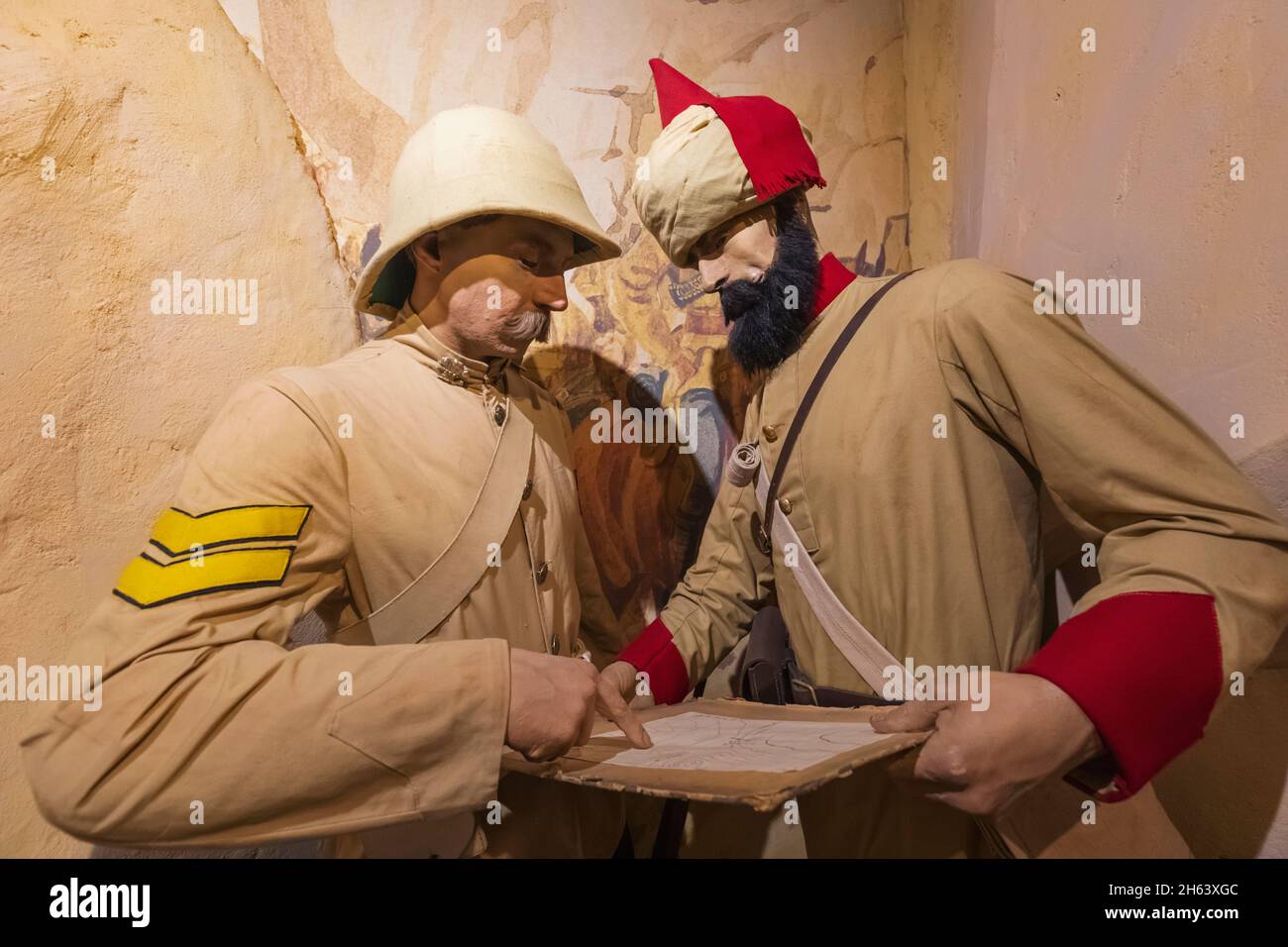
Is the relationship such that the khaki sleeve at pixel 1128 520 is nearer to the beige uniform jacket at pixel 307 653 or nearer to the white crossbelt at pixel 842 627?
the white crossbelt at pixel 842 627

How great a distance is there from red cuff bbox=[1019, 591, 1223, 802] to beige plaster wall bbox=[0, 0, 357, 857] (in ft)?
5.66

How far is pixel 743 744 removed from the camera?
52.1 inches

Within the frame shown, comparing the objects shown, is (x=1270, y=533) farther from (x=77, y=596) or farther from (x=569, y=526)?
(x=77, y=596)

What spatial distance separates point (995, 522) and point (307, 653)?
3.74 ft

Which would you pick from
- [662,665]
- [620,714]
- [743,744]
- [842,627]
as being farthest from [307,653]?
[842,627]

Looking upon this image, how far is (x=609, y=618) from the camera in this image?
6.91ft

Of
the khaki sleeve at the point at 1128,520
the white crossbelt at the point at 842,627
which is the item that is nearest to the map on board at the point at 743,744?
the white crossbelt at the point at 842,627

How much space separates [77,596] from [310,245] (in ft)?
3.07

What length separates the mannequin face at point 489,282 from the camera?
5.35 ft

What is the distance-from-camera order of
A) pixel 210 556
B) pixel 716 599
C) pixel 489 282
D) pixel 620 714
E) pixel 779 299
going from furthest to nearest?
pixel 716 599 < pixel 779 299 < pixel 489 282 < pixel 620 714 < pixel 210 556

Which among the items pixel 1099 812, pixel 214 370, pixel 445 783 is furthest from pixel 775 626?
pixel 214 370

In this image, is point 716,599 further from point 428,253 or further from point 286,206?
point 286,206

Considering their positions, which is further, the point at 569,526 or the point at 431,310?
the point at 569,526

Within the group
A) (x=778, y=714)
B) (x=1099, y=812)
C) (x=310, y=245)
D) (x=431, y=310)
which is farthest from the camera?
(x=310, y=245)
